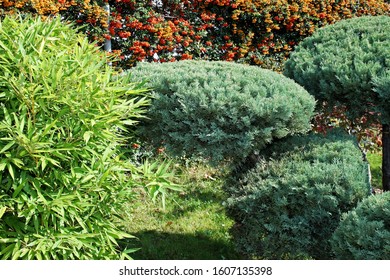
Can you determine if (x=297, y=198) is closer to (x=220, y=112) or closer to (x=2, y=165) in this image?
(x=220, y=112)

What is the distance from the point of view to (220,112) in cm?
344

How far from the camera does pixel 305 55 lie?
4.43 metres

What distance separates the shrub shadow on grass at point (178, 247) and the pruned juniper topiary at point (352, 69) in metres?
1.45

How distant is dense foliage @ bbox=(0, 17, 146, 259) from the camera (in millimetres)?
2867

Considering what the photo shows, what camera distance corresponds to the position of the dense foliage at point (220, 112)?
343cm

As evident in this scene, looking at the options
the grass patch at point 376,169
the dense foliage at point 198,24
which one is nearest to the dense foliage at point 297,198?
the grass patch at point 376,169

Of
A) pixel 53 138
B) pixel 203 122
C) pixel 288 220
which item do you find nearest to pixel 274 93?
pixel 203 122

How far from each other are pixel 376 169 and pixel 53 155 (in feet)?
14.6

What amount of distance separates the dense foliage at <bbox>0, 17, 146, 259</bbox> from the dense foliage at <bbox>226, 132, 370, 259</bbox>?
2.98 ft

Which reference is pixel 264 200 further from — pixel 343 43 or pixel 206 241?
pixel 343 43

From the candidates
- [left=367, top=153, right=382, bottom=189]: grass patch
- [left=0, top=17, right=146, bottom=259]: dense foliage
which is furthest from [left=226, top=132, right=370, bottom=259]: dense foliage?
[left=367, top=153, right=382, bottom=189]: grass patch

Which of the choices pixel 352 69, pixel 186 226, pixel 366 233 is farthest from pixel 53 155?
pixel 352 69

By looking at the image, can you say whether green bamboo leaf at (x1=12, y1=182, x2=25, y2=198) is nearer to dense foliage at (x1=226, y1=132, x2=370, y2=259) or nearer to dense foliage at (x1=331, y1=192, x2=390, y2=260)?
dense foliage at (x1=226, y1=132, x2=370, y2=259)
